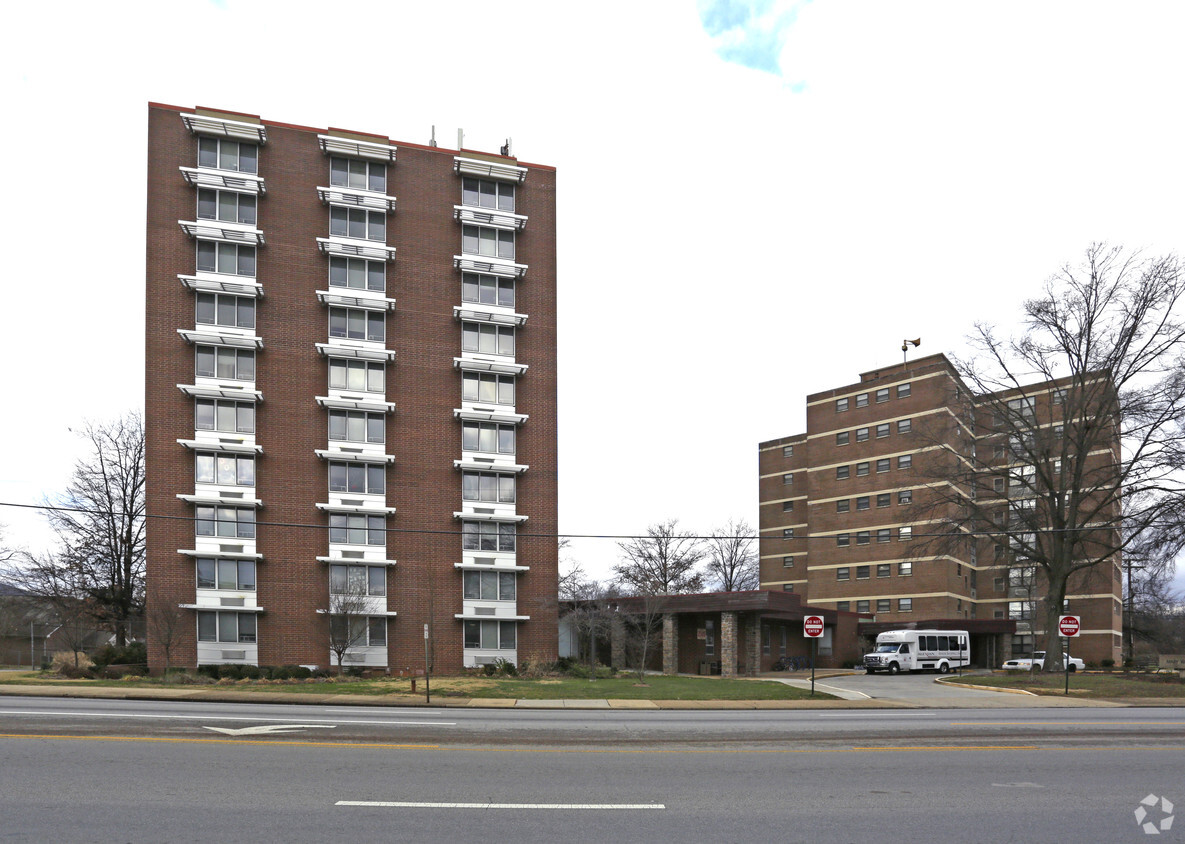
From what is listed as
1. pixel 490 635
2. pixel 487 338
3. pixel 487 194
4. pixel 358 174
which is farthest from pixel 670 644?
pixel 358 174

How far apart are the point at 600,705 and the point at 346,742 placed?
1179cm

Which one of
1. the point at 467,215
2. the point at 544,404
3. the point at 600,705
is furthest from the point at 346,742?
the point at 467,215

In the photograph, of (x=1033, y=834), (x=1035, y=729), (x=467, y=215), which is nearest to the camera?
(x=1033, y=834)

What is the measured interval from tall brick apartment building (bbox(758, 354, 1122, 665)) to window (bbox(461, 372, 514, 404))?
32.8 meters

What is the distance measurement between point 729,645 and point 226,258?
31331 millimetres

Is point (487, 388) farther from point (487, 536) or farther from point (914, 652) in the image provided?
point (914, 652)

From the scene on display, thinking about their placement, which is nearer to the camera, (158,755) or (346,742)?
(158,755)

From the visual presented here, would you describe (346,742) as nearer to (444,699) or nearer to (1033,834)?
(1033,834)

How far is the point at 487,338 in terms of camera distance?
45562mm

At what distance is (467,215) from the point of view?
45.8m

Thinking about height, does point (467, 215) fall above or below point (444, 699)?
above

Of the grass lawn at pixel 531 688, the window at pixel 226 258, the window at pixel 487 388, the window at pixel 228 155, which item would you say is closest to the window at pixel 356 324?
the window at pixel 226 258

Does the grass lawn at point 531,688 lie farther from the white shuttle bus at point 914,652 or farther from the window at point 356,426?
the white shuttle bus at point 914,652

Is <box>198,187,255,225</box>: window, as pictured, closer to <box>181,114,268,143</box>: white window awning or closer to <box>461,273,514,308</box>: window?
<box>181,114,268,143</box>: white window awning
